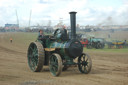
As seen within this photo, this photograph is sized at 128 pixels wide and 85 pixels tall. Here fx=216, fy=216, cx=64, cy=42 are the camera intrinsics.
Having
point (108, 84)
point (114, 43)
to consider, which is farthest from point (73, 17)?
point (114, 43)

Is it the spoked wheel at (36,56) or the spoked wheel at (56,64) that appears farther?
the spoked wheel at (36,56)

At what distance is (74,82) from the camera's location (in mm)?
6387

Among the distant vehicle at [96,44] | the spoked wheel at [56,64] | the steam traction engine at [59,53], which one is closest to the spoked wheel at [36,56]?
the steam traction engine at [59,53]

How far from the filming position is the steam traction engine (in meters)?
7.70

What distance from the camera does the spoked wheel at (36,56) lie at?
27.0 ft

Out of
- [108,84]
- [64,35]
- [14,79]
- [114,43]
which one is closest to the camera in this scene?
[108,84]

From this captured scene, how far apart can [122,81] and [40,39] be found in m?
3.92

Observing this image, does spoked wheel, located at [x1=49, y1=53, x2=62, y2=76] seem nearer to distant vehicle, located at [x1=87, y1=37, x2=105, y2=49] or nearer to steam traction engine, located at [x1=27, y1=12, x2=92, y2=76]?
steam traction engine, located at [x1=27, y1=12, x2=92, y2=76]

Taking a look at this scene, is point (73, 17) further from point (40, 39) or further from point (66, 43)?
point (40, 39)

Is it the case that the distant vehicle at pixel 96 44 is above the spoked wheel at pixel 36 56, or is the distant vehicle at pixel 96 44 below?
below

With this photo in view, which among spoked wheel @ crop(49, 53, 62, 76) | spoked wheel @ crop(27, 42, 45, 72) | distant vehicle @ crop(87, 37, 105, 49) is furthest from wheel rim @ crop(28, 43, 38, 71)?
distant vehicle @ crop(87, 37, 105, 49)

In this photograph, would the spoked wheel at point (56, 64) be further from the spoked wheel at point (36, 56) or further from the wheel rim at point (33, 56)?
the wheel rim at point (33, 56)

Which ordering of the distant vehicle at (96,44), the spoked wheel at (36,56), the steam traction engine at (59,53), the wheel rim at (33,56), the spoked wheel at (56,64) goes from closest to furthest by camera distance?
the spoked wheel at (56,64) → the steam traction engine at (59,53) → the spoked wheel at (36,56) → the wheel rim at (33,56) → the distant vehicle at (96,44)

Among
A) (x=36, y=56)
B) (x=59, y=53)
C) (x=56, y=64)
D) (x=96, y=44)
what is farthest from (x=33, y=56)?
(x=96, y=44)
